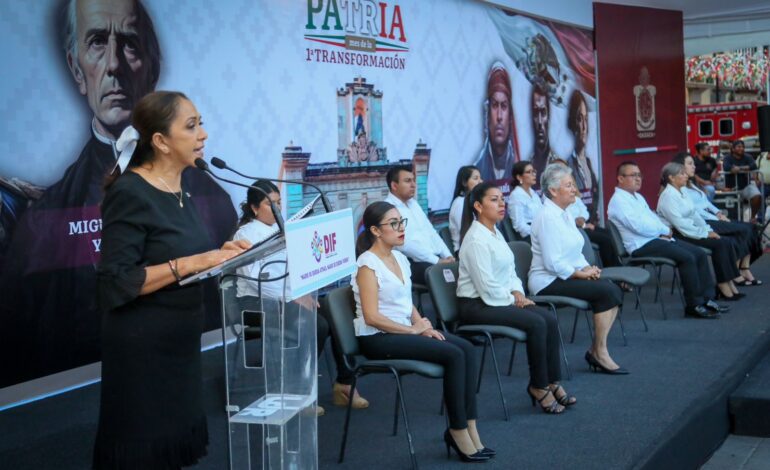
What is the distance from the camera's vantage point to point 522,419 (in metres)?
4.50

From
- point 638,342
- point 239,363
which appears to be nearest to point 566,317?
point 638,342

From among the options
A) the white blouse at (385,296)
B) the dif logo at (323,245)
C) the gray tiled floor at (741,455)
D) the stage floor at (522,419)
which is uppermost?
the dif logo at (323,245)

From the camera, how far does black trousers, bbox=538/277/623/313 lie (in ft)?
17.7

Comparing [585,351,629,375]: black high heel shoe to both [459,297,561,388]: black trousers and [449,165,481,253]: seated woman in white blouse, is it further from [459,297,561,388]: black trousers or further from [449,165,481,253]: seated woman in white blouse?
[449,165,481,253]: seated woman in white blouse

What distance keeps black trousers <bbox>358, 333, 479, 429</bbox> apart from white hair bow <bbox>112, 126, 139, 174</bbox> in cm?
196

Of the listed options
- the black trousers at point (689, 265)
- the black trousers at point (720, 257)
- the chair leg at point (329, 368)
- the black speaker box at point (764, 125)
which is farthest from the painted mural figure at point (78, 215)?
the black speaker box at point (764, 125)

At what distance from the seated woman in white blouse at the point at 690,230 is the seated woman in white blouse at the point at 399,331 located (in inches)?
163

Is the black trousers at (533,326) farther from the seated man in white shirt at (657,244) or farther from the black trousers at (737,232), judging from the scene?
the black trousers at (737,232)

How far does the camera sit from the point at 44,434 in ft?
13.8

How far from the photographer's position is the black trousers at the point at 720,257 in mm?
7719

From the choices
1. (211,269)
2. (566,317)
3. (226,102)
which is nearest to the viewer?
(211,269)

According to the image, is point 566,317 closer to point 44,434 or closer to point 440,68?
point 440,68

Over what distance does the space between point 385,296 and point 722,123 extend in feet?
62.0

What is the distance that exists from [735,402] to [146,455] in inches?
150
